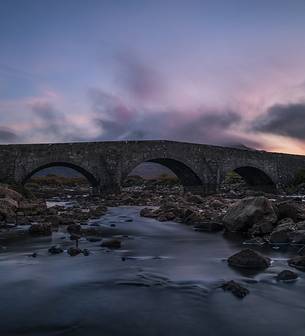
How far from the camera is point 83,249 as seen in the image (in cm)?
870

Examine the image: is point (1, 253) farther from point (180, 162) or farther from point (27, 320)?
point (180, 162)

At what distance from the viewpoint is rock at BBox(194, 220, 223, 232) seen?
12359 millimetres

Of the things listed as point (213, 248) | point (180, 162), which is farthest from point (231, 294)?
point (180, 162)

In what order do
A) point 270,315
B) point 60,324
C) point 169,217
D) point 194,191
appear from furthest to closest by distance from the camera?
point 194,191
point 169,217
point 270,315
point 60,324

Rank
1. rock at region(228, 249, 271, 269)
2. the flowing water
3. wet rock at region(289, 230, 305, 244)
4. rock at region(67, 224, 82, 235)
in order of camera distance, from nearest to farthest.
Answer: the flowing water < rock at region(228, 249, 271, 269) < wet rock at region(289, 230, 305, 244) < rock at region(67, 224, 82, 235)

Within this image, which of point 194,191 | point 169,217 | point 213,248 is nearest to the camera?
point 213,248

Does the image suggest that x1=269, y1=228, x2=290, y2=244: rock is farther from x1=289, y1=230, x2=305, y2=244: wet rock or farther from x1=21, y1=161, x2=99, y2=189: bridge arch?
x1=21, y1=161, x2=99, y2=189: bridge arch

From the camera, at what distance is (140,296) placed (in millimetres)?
5547

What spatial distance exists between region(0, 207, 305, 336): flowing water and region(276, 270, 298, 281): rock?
139mm

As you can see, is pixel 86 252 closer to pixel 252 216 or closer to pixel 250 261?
pixel 250 261

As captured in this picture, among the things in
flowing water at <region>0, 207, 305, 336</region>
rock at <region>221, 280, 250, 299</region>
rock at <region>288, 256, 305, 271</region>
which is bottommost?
flowing water at <region>0, 207, 305, 336</region>

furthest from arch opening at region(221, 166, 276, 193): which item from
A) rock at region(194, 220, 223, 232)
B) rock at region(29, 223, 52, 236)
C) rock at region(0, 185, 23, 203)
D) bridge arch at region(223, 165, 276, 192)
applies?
rock at region(29, 223, 52, 236)

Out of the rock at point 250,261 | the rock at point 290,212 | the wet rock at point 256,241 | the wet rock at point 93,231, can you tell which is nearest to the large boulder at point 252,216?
the rock at point 290,212

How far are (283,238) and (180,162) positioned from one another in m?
23.8
